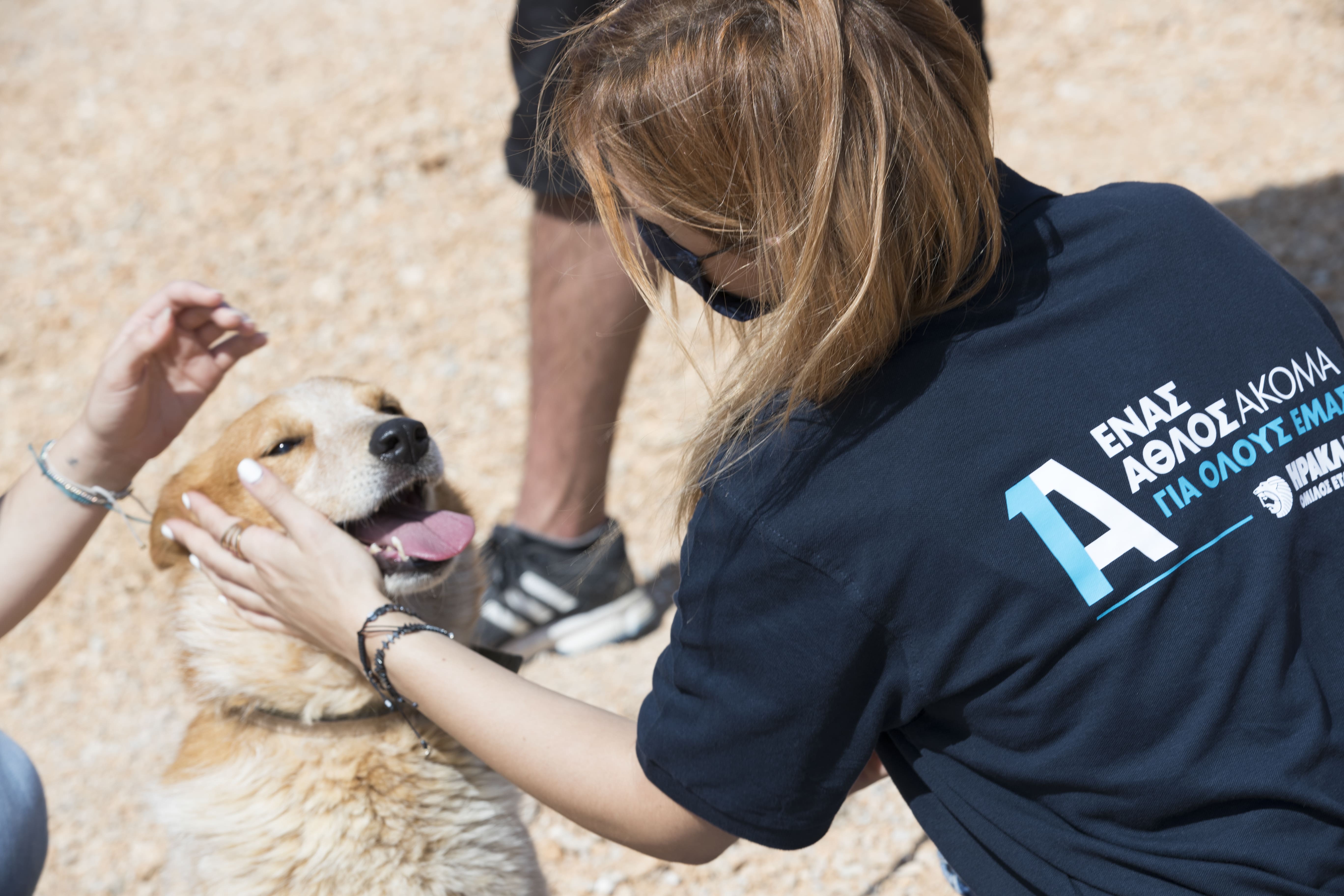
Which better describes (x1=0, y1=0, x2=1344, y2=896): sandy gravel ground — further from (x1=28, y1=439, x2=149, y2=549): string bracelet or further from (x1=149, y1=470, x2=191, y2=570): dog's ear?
(x1=28, y1=439, x2=149, y2=549): string bracelet

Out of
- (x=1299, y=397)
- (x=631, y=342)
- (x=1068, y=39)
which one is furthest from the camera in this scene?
(x=1068, y=39)

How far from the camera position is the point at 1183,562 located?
47.8 inches

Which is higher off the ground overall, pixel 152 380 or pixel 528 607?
pixel 152 380

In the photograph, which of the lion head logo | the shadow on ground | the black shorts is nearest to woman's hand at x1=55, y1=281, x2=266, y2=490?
the black shorts

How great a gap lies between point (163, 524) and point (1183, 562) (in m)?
1.91

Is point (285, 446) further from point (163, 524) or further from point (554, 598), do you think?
point (554, 598)

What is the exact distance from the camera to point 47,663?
3578mm

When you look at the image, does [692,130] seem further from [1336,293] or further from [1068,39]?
[1068,39]

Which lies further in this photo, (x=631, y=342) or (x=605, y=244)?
(x=631, y=342)

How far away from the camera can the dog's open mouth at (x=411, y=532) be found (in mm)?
2047

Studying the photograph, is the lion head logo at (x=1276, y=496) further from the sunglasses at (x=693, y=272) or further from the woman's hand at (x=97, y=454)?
the woman's hand at (x=97, y=454)

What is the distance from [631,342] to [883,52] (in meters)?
1.76

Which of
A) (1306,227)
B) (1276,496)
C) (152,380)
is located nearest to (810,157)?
(1276,496)

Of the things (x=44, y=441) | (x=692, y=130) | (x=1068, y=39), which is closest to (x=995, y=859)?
(x=692, y=130)
